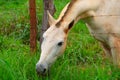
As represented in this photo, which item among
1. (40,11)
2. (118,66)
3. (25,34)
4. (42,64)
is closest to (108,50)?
(118,66)

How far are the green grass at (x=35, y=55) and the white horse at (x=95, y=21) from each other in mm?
244

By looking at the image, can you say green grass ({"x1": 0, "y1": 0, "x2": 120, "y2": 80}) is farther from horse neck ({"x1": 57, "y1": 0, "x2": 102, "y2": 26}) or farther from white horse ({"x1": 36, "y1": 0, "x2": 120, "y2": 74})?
horse neck ({"x1": 57, "y1": 0, "x2": 102, "y2": 26})

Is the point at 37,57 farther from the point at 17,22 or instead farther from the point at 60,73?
the point at 17,22

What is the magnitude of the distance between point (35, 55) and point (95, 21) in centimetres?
83

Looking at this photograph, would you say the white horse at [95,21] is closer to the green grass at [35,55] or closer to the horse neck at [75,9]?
the horse neck at [75,9]

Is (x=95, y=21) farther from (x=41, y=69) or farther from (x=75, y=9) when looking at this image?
(x=41, y=69)

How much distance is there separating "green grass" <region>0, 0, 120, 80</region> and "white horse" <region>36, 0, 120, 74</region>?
24cm

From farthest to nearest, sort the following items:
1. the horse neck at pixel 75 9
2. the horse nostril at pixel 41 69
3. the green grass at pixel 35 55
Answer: the horse neck at pixel 75 9, the green grass at pixel 35 55, the horse nostril at pixel 41 69

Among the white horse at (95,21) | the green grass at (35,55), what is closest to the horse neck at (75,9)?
the white horse at (95,21)

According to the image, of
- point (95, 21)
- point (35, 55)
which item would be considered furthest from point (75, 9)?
point (35, 55)

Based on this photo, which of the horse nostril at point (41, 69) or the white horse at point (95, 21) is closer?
the horse nostril at point (41, 69)

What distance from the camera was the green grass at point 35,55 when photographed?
5.05 meters

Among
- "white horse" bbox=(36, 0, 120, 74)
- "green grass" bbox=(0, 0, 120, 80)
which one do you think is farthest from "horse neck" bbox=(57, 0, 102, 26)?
"green grass" bbox=(0, 0, 120, 80)

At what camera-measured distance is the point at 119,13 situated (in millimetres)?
5570
